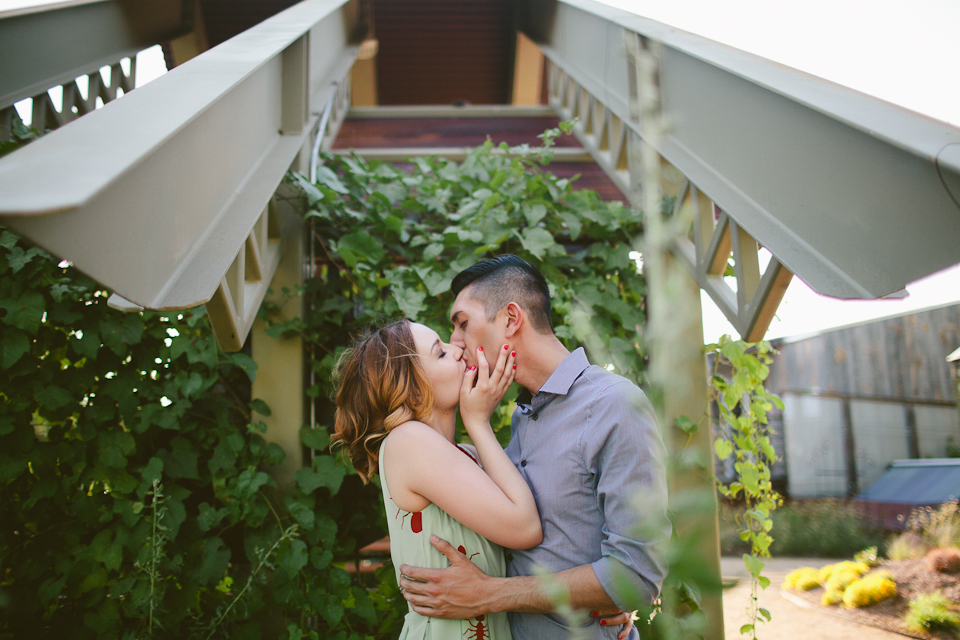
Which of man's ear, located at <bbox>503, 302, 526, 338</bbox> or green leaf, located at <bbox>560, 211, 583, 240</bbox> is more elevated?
green leaf, located at <bbox>560, 211, 583, 240</bbox>

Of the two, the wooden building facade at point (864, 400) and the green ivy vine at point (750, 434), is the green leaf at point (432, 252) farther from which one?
the wooden building facade at point (864, 400)

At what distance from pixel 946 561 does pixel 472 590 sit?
14.8ft

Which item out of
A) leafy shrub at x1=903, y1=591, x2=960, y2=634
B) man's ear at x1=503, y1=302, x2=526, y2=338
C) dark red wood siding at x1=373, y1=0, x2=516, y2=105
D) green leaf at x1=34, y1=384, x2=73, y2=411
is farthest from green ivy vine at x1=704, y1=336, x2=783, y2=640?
dark red wood siding at x1=373, y1=0, x2=516, y2=105

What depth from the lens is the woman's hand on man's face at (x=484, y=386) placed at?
1.54 metres

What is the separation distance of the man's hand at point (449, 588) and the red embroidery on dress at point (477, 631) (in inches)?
2.1

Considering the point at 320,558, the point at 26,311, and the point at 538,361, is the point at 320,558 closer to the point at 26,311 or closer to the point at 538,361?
the point at 538,361

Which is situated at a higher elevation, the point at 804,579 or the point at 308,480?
the point at 308,480

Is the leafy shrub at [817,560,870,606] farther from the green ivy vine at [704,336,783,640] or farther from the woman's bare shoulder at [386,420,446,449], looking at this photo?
the woman's bare shoulder at [386,420,446,449]

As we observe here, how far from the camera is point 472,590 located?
138 cm

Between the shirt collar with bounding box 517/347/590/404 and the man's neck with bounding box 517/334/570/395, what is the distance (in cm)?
6

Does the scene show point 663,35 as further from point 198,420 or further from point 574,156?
point 198,420

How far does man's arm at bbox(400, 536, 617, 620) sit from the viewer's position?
4.33 feet

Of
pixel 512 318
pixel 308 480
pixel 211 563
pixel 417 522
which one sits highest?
pixel 512 318

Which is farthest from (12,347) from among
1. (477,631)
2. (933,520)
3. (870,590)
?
(933,520)
